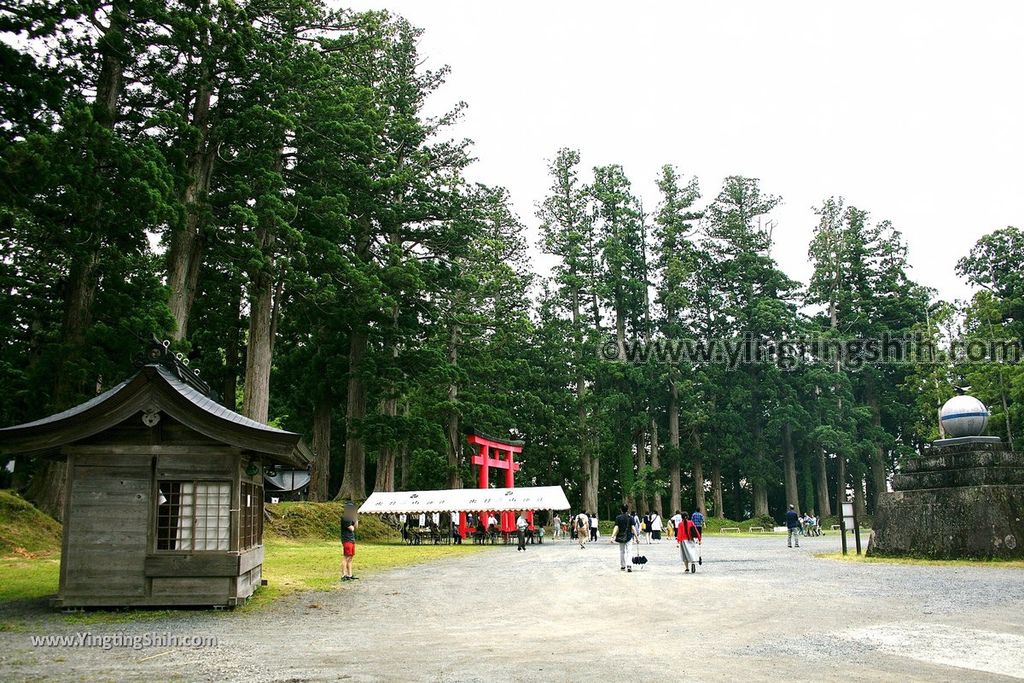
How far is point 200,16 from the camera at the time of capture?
2036cm

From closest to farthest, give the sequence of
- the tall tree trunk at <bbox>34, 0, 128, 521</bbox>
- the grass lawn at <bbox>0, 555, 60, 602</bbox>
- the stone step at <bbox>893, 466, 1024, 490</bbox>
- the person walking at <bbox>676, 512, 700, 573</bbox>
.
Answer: the grass lawn at <bbox>0, 555, 60, 602</bbox> → the person walking at <bbox>676, 512, 700, 573</bbox> → the tall tree trunk at <bbox>34, 0, 128, 521</bbox> → the stone step at <bbox>893, 466, 1024, 490</bbox>

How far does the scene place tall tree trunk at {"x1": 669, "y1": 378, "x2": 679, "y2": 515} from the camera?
163 ft

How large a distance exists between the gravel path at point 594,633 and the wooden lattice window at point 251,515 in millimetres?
1224

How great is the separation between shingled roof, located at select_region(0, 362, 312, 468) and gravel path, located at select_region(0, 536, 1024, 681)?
2.22 metres

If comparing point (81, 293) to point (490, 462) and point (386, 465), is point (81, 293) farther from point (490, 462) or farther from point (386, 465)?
point (490, 462)

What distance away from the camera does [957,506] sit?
744 inches

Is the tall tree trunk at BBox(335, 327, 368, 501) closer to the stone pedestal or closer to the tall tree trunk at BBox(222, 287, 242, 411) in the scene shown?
the tall tree trunk at BBox(222, 287, 242, 411)

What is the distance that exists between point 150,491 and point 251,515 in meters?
2.04

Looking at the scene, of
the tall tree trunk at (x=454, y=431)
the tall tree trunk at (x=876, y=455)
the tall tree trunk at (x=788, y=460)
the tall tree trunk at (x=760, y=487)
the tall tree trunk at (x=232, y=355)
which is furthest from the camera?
the tall tree trunk at (x=876, y=455)

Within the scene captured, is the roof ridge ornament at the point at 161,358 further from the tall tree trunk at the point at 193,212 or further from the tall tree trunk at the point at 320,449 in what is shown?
the tall tree trunk at the point at 320,449

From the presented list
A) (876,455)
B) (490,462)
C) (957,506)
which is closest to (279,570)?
(957,506)

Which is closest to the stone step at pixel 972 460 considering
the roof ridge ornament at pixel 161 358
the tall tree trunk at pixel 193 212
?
the roof ridge ornament at pixel 161 358

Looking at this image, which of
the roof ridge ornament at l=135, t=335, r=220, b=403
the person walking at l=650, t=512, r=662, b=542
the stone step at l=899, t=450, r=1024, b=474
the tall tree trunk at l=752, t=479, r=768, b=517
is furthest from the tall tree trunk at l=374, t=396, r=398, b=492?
the tall tree trunk at l=752, t=479, r=768, b=517

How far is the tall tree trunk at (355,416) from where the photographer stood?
109ft
